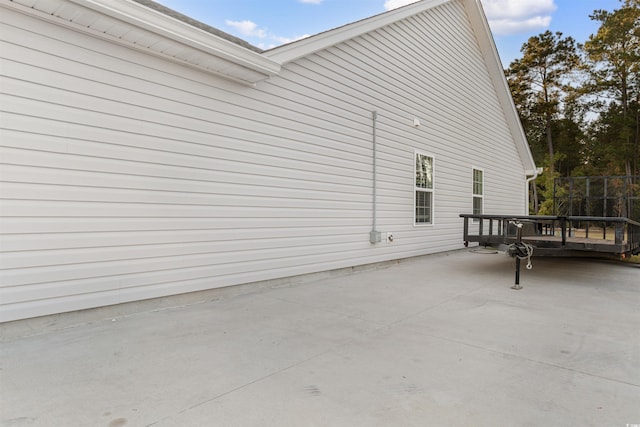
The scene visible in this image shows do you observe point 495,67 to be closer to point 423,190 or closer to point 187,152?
point 423,190

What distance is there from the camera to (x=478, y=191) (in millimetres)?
9984

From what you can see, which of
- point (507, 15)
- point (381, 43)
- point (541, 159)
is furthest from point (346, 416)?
point (507, 15)

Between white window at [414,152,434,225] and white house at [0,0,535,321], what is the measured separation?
0.71 ft

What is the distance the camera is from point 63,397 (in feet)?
6.42

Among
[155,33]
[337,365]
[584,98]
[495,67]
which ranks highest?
[584,98]

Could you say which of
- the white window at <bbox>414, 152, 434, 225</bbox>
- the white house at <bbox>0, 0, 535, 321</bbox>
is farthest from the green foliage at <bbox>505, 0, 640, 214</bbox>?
the white house at <bbox>0, 0, 535, 321</bbox>

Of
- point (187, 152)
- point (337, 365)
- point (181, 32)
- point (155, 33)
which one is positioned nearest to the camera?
point (337, 365)

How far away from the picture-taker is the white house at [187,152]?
2941mm

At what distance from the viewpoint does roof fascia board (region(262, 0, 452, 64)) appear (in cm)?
464

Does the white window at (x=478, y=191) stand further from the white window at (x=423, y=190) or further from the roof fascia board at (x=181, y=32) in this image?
the roof fascia board at (x=181, y=32)

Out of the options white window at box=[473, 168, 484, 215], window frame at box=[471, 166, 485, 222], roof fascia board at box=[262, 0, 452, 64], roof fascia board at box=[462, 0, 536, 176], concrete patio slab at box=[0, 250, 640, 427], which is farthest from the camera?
white window at box=[473, 168, 484, 215]

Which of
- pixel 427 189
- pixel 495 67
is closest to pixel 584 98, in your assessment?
pixel 495 67

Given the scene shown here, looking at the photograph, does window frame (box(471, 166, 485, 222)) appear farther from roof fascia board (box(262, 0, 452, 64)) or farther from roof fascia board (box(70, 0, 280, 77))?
roof fascia board (box(70, 0, 280, 77))

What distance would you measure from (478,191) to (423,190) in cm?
311
